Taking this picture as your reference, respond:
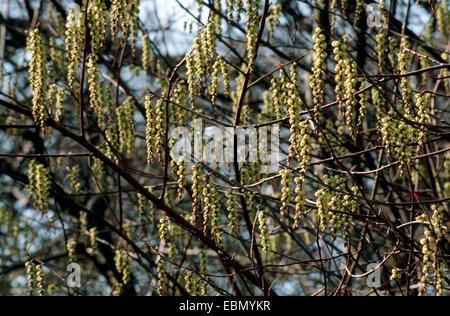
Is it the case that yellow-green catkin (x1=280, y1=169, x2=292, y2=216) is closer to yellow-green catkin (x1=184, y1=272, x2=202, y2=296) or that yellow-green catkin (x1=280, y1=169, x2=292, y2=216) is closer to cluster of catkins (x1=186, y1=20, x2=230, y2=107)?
cluster of catkins (x1=186, y1=20, x2=230, y2=107)

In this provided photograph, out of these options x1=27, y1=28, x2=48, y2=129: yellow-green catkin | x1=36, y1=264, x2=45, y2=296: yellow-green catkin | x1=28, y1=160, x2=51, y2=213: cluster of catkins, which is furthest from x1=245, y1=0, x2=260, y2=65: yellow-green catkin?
x1=28, y1=160, x2=51, y2=213: cluster of catkins

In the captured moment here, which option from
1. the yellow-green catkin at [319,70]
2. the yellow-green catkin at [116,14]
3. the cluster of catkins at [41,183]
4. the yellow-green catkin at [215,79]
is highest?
the yellow-green catkin at [116,14]

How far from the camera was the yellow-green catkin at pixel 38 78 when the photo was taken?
3107mm

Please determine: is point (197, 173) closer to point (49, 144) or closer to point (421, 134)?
point (421, 134)

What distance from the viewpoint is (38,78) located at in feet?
10.2

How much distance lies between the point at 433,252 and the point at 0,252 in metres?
6.79

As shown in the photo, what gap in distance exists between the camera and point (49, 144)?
7.24m

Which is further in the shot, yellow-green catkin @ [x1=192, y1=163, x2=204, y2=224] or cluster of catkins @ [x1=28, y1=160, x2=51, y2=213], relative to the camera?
cluster of catkins @ [x1=28, y1=160, x2=51, y2=213]

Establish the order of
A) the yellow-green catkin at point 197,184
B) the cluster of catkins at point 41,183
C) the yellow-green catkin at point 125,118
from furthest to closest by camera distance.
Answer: the cluster of catkins at point 41,183, the yellow-green catkin at point 125,118, the yellow-green catkin at point 197,184

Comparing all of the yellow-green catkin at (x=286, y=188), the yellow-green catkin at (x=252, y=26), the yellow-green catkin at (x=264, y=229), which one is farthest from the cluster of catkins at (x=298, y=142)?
the yellow-green catkin at (x=264, y=229)

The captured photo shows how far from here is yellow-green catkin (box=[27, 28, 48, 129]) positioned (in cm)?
311

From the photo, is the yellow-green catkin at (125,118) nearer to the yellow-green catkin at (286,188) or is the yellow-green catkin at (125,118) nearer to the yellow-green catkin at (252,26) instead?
the yellow-green catkin at (252,26)

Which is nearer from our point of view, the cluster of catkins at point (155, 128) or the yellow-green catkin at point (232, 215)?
the cluster of catkins at point (155, 128)
